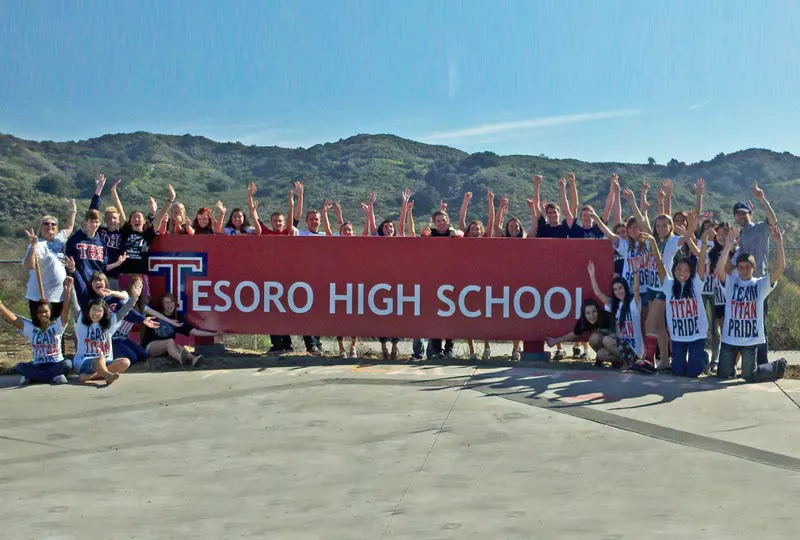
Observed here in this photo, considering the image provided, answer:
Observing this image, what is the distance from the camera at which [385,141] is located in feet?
284

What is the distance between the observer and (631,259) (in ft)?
36.5

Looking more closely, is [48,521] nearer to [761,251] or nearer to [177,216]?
[177,216]

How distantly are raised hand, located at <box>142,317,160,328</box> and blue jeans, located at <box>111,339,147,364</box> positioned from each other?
268mm

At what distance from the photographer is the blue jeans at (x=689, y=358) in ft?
33.8

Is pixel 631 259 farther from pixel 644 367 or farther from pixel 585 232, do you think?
pixel 644 367

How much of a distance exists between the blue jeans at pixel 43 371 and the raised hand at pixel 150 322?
1.24 m

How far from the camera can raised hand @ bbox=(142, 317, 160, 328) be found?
37.2 feet

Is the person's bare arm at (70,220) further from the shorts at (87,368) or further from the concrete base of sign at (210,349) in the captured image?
the concrete base of sign at (210,349)

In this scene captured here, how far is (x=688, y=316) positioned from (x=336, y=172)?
67.7m

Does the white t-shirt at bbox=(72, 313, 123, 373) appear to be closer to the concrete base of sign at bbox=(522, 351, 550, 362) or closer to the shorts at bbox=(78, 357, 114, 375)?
the shorts at bbox=(78, 357, 114, 375)

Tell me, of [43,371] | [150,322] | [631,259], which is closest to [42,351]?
[43,371]

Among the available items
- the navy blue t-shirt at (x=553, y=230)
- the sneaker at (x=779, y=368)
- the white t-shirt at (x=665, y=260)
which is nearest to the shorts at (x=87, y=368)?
the navy blue t-shirt at (x=553, y=230)

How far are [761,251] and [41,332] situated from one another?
26.3 ft

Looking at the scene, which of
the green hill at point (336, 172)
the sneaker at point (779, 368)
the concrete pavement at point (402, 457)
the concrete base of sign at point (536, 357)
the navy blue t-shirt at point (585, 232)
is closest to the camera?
the concrete pavement at point (402, 457)
